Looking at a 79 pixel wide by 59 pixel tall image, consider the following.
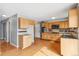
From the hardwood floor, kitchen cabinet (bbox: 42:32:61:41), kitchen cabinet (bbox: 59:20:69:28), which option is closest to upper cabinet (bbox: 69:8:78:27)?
kitchen cabinet (bbox: 59:20:69:28)

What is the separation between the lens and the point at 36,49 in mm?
3084

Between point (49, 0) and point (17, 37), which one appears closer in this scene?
point (49, 0)

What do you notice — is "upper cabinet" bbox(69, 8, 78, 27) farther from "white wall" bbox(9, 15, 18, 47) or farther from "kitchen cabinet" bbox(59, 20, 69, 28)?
"white wall" bbox(9, 15, 18, 47)

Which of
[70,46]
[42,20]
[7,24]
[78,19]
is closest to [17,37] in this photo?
[7,24]

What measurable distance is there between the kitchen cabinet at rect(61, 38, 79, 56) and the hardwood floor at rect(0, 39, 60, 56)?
0.79 feet

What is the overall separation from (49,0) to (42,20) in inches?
63.4

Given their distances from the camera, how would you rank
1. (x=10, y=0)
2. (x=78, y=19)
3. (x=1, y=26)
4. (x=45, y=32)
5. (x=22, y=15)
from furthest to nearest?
(x=45, y=32) → (x=22, y=15) → (x=1, y=26) → (x=78, y=19) → (x=10, y=0)

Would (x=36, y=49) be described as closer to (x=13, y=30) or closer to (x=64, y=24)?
(x=13, y=30)

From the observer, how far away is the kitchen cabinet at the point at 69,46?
2.12 m

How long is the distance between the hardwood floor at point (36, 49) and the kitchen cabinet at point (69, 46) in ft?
0.79

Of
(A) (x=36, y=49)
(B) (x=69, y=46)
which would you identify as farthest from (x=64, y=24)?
(A) (x=36, y=49)

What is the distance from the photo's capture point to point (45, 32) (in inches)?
116

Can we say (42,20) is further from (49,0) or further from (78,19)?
(49,0)

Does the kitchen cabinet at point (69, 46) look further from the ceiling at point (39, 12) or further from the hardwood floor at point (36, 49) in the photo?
the ceiling at point (39, 12)
